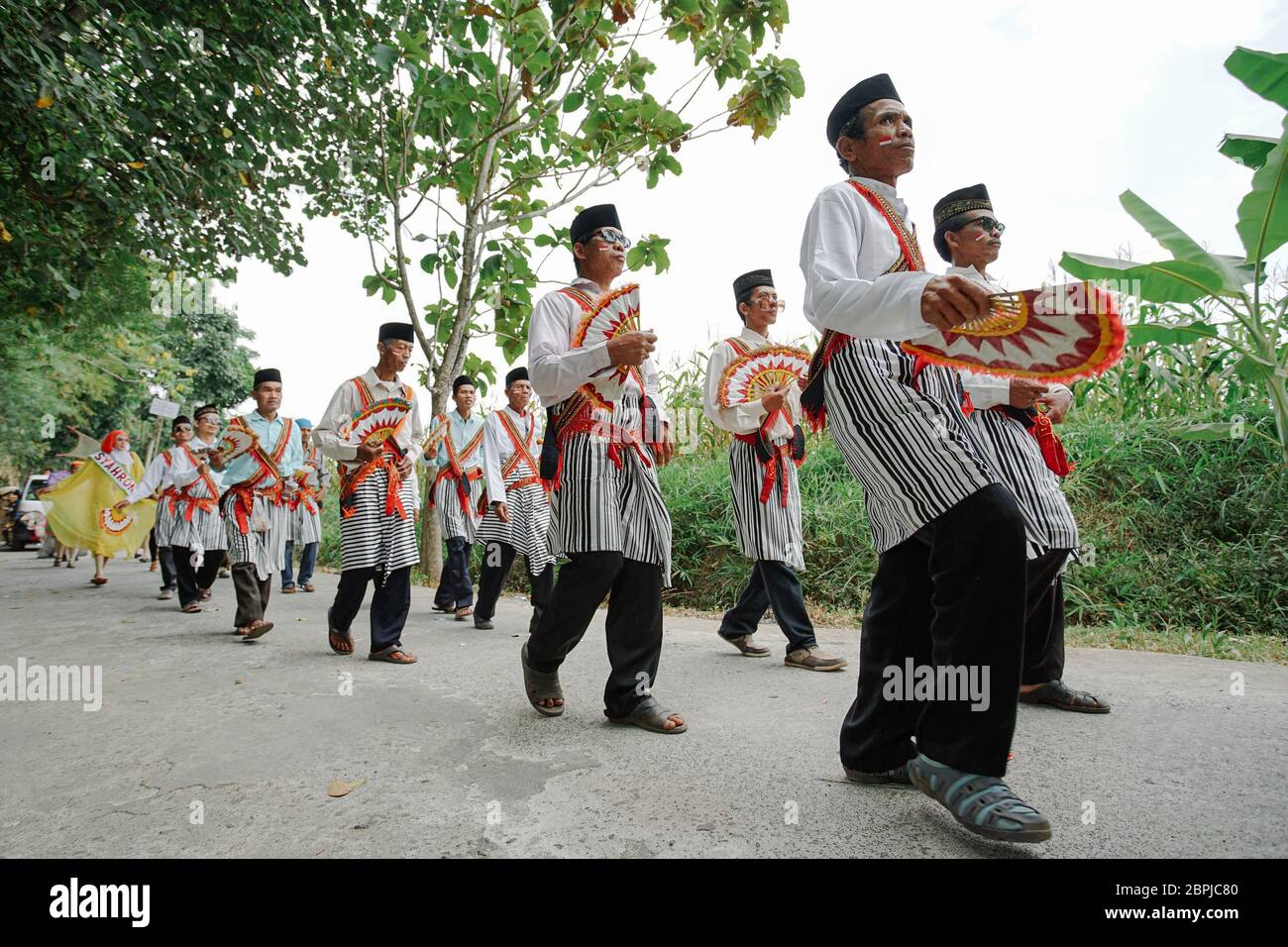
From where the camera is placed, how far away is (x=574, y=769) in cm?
285

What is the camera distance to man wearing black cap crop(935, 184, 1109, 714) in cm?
333

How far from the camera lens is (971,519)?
2129 millimetres

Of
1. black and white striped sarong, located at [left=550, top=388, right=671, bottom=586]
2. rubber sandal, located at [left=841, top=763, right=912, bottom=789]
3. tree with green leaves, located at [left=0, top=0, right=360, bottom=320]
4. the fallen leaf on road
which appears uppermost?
tree with green leaves, located at [left=0, top=0, right=360, bottom=320]

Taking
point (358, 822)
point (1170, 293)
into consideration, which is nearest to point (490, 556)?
point (358, 822)

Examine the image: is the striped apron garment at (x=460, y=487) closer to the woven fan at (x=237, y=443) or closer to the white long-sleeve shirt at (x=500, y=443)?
the white long-sleeve shirt at (x=500, y=443)

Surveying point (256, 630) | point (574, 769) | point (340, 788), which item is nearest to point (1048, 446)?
point (574, 769)

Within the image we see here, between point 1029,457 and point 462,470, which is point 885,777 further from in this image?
point 462,470

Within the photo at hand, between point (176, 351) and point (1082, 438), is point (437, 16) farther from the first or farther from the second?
point (176, 351)

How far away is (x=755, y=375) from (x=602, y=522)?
1.97 meters

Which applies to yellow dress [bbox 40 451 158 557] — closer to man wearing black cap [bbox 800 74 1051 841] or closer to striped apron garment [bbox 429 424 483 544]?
striped apron garment [bbox 429 424 483 544]

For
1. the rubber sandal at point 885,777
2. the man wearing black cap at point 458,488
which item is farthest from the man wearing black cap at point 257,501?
the rubber sandal at point 885,777

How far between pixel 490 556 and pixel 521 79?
4.90 metres

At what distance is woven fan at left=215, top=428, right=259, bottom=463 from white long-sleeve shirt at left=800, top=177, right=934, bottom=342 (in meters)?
5.83

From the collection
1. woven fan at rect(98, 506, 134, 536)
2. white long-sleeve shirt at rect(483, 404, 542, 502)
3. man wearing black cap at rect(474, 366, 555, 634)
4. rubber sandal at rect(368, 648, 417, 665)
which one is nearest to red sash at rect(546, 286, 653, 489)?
rubber sandal at rect(368, 648, 417, 665)
